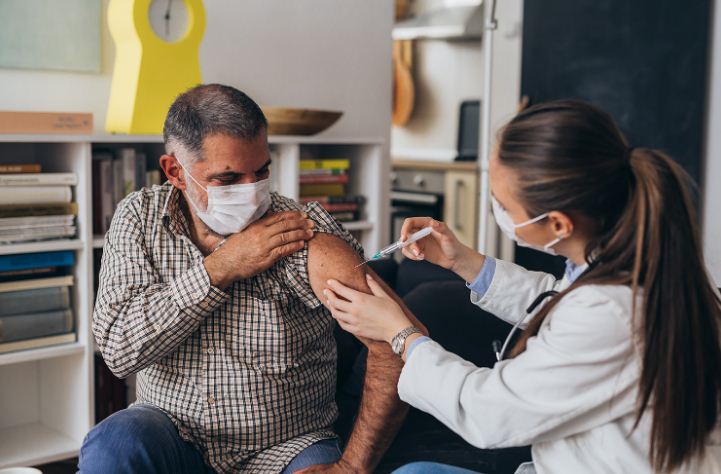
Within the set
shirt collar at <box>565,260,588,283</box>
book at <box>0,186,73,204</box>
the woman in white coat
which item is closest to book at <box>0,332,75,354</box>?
book at <box>0,186,73,204</box>

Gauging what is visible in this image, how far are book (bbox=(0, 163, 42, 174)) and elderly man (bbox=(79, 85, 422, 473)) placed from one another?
0.77 m

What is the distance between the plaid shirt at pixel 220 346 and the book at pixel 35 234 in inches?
29.4

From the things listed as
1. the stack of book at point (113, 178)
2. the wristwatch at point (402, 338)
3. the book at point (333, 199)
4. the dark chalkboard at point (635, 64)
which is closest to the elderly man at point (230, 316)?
the wristwatch at point (402, 338)

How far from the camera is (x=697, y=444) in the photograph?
3.97 feet

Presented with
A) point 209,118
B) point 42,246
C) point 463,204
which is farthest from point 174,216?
point 463,204

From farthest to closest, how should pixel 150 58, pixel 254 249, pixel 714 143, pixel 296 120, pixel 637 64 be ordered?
pixel 637 64 → pixel 714 143 → pixel 296 120 → pixel 150 58 → pixel 254 249

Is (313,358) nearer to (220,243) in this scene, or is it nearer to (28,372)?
(220,243)

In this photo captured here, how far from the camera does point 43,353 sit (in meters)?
2.44

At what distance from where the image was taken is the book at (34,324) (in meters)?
2.39

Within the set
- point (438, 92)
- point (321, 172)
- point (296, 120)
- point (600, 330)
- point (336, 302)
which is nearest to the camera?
point (600, 330)

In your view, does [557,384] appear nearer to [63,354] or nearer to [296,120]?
[63,354]

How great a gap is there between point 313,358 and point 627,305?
2.50 feet

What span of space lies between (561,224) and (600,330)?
178mm

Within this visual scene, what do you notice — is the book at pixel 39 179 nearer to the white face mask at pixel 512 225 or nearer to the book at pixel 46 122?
the book at pixel 46 122
